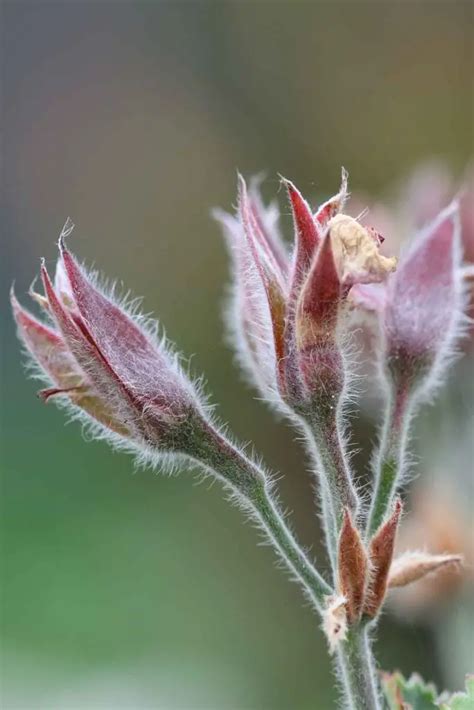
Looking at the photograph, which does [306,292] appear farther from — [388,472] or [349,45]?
[349,45]

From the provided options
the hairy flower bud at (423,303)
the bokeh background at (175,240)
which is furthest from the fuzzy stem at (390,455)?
the bokeh background at (175,240)

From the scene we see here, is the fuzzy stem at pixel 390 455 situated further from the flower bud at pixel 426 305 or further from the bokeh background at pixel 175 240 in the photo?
the bokeh background at pixel 175 240

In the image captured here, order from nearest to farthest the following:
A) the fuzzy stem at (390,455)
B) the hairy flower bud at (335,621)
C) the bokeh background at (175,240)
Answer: the hairy flower bud at (335,621)
the fuzzy stem at (390,455)
the bokeh background at (175,240)

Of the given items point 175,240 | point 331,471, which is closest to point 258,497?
point 331,471

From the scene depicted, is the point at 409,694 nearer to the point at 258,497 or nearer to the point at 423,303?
the point at 258,497

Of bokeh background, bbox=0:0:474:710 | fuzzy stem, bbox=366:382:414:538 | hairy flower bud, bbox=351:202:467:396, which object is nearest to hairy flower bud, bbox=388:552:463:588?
fuzzy stem, bbox=366:382:414:538

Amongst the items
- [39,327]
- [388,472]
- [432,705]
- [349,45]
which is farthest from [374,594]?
[349,45]
